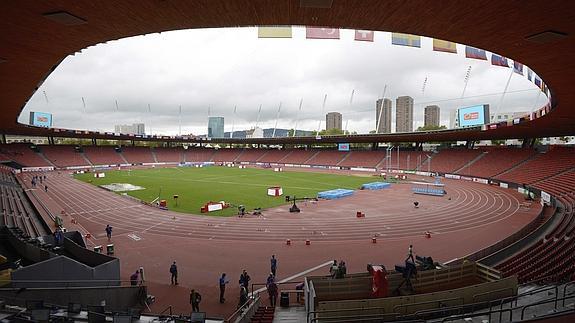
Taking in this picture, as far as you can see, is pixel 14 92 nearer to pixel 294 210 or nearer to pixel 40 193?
pixel 294 210

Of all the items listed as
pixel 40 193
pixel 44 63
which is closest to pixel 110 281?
pixel 44 63

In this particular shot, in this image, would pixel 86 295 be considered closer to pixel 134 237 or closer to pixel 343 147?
pixel 134 237

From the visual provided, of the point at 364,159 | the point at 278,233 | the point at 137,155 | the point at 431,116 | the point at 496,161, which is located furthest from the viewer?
the point at 431,116

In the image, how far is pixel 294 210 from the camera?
30359mm

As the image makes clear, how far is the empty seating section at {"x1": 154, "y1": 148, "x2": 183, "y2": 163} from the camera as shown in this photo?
9830 cm

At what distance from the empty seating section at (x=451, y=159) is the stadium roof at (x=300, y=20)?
189 feet

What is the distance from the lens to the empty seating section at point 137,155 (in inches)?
3578

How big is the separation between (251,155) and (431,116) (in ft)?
319

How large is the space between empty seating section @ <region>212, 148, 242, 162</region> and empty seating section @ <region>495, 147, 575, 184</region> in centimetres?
7687

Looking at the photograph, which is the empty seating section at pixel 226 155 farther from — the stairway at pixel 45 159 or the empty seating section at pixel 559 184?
the empty seating section at pixel 559 184

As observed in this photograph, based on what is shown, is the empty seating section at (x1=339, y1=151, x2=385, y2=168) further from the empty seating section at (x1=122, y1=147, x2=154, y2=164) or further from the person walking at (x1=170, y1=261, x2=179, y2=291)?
the person walking at (x1=170, y1=261, x2=179, y2=291)

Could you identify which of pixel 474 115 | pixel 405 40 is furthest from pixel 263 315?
pixel 474 115

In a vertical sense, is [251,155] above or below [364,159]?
above

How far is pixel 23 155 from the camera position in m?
70.0
